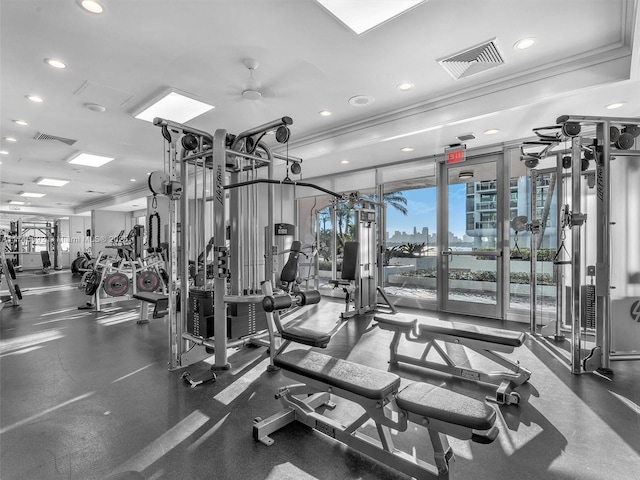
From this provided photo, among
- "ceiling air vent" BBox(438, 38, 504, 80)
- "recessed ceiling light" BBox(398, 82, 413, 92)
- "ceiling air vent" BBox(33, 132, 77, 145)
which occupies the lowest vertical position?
"ceiling air vent" BBox(33, 132, 77, 145)

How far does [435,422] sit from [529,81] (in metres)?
3.46

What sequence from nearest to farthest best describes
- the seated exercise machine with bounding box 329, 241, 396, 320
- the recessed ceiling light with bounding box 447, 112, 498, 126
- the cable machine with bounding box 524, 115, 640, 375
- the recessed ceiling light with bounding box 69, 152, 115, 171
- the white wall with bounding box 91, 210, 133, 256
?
the cable machine with bounding box 524, 115, 640, 375
the recessed ceiling light with bounding box 447, 112, 498, 126
the seated exercise machine with bounding box 329, 241, 396, 320
the recessed ceiling light with bounding box 69, 152, 115, 171
the white wall with bounding box 91, 210, 133, 256

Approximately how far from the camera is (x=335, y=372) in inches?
71.8

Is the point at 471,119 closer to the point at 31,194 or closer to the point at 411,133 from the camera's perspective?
the point at 411,133

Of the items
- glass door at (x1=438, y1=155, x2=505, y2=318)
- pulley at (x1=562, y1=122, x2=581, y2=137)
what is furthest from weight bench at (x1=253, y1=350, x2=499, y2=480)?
glass door at (x1=438, y1=155, x2=505, y2=318)

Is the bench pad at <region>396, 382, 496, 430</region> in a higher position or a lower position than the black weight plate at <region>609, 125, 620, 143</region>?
lower

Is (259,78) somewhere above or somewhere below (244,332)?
above

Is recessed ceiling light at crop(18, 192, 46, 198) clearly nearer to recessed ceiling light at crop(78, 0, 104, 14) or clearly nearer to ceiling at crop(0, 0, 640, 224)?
ceiling at crop(0, 0, 640, 224)

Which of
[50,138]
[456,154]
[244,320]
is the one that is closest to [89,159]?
[50,138]

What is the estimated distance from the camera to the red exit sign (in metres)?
5.05

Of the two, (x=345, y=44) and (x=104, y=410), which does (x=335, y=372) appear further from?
(x=345, y=44)

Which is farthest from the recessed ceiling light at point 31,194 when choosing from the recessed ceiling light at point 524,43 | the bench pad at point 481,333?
the recessed ceiling light at point 524,43

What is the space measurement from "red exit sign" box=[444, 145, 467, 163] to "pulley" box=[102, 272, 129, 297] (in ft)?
19.3

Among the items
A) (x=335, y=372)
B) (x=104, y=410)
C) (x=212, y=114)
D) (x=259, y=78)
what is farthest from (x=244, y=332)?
(x=212, y=114)
